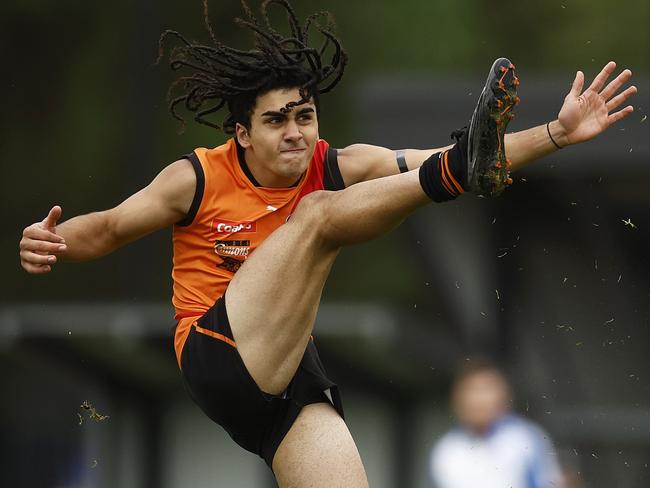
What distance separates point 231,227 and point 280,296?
1.39ft

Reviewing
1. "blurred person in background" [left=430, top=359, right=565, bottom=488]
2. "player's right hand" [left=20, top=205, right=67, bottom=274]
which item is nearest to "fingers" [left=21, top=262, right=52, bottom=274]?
"player's right hand" [left=20, top=205, right=67, bottom=274]

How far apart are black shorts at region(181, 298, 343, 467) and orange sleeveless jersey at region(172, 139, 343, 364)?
0.17 meters

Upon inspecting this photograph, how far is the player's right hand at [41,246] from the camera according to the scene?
564cm

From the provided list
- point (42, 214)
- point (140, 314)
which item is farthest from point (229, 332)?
point (42, 214)

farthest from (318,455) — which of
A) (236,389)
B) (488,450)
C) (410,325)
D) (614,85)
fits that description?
(410,325)

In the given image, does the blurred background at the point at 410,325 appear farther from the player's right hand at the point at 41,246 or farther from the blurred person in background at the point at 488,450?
the player's right hand at the point at 41,246

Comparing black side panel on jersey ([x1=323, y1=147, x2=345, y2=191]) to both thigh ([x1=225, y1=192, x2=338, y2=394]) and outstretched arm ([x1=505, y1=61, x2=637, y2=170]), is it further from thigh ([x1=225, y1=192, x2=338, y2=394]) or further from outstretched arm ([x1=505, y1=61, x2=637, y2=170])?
outstretched arm ([x1=505, y1=61, x2=637, y2=170])

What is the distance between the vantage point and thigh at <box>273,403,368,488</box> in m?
5.44

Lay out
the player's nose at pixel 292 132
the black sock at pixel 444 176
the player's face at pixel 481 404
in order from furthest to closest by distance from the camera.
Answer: the player's face at pixel 481 404
the player's nose at pixel 292 132
the black sock at pixel 444 176

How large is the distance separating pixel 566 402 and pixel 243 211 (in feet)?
26.6

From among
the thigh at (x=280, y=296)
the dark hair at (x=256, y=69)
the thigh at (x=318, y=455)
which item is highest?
the dark hair at (x=256, y=69)

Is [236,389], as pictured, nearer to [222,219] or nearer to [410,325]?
[222,219]

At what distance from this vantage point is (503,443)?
7.26m

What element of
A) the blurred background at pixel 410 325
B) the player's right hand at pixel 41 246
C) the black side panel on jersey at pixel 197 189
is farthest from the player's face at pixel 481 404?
the blurred background at pixel 410 325
